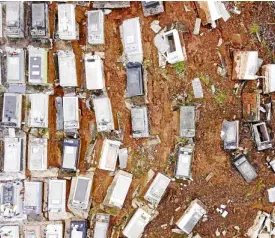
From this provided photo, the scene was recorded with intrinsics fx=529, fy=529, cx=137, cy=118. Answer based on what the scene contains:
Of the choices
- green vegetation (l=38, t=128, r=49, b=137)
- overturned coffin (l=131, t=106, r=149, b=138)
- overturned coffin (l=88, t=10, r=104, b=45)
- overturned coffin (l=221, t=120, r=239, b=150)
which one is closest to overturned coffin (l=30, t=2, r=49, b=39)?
overturned coffin (l=88, t=10, r=104, b=45)

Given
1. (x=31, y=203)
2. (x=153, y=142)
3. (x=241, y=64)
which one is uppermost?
(x=241, y=64)

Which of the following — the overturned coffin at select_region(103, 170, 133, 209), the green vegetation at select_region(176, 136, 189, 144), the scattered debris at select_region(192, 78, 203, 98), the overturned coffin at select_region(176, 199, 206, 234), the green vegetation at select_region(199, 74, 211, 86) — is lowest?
the overturned coffin at select_region(176, 199, 206, 234)

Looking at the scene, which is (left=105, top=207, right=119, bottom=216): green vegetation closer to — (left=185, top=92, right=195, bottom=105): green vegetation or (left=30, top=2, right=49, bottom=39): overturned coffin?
(left=185, top=92, right=195, bottom=105): green vegetation

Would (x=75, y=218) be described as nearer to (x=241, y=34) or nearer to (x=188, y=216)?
Result: (x=188, y=216)

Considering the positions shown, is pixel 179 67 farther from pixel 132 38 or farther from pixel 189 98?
pixel 132 38

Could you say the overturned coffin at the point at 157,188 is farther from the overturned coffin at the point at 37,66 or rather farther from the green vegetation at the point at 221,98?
the overturned coffin at the point at 37,66

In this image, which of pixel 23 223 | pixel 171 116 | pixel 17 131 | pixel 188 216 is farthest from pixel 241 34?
pixel 23 223

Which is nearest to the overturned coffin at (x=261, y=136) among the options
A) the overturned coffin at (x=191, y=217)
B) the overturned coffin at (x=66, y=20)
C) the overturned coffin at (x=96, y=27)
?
the overturned coffin at (x=191, y=217)

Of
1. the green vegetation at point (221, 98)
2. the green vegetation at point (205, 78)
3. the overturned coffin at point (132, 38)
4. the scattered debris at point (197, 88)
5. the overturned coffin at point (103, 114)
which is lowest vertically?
the overturned coffin at point (103, 114)
